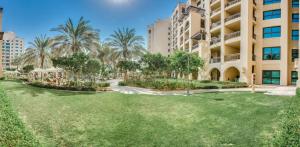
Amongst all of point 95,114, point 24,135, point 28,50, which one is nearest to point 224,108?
point 95,114

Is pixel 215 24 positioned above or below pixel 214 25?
above

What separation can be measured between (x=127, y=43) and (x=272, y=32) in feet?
76.1

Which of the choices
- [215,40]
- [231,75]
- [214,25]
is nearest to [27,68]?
[215,40]

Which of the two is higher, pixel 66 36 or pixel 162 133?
pixel 66 36

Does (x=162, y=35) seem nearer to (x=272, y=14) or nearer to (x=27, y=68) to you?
(x=27, y=68)

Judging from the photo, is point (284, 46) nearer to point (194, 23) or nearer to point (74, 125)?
point (194, 23)

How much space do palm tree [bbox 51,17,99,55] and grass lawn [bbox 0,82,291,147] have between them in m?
19.3

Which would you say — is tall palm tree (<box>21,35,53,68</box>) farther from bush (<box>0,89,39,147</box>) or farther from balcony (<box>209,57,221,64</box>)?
bush (<box>0,89,39,147</box>)

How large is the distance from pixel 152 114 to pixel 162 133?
326cm

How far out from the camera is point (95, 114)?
447 inches

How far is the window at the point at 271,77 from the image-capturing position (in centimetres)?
3116

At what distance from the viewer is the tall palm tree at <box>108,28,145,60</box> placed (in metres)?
36.6

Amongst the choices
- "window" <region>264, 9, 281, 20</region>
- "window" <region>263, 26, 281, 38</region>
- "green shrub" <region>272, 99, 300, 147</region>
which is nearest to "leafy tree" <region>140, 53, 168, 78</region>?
"window" <region>263, 26, 281, 38</region>

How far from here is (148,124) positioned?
10.1 metres
